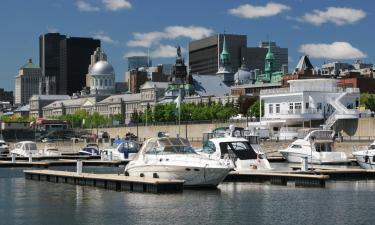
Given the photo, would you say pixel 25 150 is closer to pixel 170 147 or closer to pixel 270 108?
pixel 270 108

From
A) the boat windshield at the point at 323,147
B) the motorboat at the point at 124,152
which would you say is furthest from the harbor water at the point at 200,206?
the motorboat at the point at 124,152

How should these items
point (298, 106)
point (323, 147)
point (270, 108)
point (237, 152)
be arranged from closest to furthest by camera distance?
point (237, 152), point (323, 147), point (298, 106), point (270, 108)

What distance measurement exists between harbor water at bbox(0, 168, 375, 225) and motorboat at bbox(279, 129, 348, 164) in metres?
25.5

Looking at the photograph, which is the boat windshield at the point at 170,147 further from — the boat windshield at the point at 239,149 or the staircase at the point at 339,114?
the staircase at the point at 339,114

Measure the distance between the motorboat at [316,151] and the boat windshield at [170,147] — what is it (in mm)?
28314

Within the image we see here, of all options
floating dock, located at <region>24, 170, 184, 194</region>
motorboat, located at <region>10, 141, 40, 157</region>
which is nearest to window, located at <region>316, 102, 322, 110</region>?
motorboat, located at <region>10, 141, 40, 157</region>

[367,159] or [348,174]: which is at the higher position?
[367,159]

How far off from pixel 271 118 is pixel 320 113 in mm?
9268

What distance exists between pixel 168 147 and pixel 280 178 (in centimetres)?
976

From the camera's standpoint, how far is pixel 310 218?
47000 millimetres

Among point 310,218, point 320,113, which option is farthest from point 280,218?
point 320,113

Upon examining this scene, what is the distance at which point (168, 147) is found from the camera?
61969 millimetres

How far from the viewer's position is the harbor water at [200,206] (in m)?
47.2

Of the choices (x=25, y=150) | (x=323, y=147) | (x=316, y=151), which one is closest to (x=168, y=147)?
(x=316, y=151)
